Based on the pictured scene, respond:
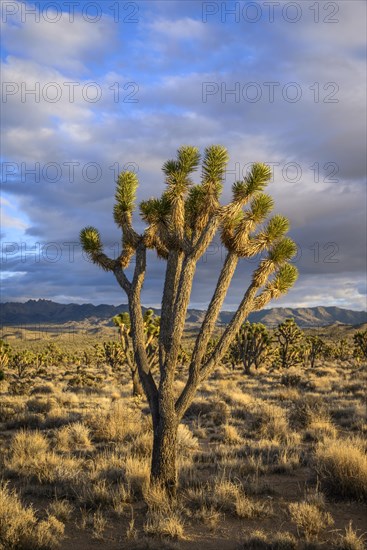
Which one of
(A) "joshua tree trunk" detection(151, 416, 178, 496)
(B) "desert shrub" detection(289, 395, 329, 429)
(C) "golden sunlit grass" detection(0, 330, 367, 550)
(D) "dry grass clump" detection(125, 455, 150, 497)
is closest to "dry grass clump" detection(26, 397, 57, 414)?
(C) "golden sunlit grass" detection(0, 330, 367, 550)

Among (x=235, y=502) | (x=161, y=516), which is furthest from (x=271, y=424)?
(x=161, y=516)

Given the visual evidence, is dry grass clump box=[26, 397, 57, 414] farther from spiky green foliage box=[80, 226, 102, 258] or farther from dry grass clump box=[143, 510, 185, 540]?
dry grass clump box=[143, 510, 185, 540]

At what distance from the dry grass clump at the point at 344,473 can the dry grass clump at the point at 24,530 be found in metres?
4.73

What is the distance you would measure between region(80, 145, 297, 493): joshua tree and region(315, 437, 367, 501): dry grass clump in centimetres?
282

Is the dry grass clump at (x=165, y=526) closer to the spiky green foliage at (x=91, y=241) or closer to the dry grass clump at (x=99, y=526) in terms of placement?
the dry grass clump at (x=99, y=526)

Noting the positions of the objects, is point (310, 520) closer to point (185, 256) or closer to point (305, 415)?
point (185, 256)

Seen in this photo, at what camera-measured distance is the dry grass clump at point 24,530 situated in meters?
5.98

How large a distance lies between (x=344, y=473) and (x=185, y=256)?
16.0 feet

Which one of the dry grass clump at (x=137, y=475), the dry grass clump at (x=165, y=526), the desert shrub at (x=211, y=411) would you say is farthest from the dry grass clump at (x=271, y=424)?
the dry grass clump at (x=165, y=526)

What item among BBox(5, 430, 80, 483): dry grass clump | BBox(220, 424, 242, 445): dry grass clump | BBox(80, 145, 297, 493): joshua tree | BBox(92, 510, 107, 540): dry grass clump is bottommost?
BBox(220, 424, 242, 445): dry grass clump

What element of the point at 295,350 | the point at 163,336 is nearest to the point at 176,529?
the point at 163,336

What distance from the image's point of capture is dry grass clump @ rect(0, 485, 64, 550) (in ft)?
19.6

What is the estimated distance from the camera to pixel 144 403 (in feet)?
69.1

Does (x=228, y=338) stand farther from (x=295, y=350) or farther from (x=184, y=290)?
(x=295, y=350)
